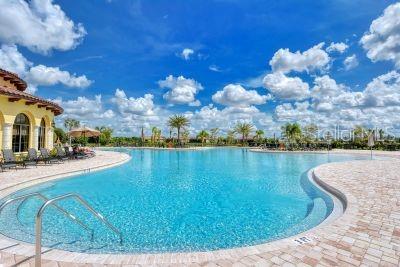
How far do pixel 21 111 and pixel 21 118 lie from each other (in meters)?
0.71

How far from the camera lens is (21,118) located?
1581 cm

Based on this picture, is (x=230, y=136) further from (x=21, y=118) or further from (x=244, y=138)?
(x=21, y=118)

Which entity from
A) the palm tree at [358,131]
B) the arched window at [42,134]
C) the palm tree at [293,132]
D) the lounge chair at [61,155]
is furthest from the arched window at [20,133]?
the palm tree at [358,131]

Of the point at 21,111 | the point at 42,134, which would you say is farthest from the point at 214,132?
the point at 21,111

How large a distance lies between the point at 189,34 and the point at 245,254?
1850cm

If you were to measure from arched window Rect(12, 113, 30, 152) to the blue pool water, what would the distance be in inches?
266

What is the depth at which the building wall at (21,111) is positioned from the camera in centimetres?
1392

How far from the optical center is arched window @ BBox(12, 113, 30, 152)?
1527 centimetres

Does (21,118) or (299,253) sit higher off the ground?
(21,118)

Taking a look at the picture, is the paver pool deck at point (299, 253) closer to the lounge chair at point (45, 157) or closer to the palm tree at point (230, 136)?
the lounge chair at point (45, 157)

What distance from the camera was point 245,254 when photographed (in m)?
3.72

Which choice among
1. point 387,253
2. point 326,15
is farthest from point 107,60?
point 387,253

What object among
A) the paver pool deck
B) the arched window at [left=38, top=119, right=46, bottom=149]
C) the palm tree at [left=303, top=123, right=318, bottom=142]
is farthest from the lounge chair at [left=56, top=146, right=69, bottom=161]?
the palm tree at [left=303, top=123, right=318, bottom=142]

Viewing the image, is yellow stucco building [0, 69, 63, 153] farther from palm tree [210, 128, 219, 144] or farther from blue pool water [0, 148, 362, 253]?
palm tree [210, 128, 219, 144]
